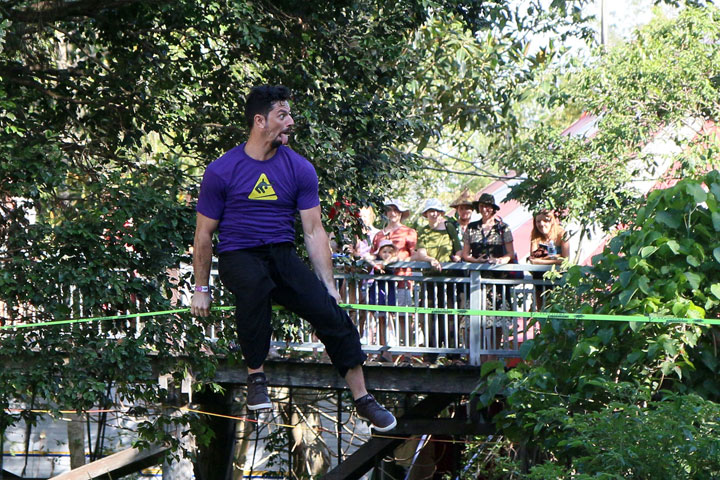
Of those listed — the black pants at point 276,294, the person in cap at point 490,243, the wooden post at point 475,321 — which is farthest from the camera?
the person in cap at point 490,243

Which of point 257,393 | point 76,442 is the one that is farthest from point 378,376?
point 76,442

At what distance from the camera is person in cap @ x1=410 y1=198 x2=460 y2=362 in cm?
927

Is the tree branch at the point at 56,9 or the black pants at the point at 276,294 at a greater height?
the tree branch at the point at 56,9

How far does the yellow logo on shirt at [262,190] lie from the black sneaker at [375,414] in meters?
1.20

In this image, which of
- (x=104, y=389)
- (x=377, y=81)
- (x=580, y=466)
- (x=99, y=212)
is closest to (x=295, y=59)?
(x=377, y=81)

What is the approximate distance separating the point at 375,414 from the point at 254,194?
1327mm

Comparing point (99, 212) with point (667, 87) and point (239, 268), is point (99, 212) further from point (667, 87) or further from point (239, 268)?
point (667, 87)

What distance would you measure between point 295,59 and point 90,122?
212cm

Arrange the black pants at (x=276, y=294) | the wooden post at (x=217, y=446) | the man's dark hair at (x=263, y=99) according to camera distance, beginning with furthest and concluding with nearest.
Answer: the wooden post at (x=217, y=446) → the black pants at (x=276, y=294) → the man's dark hair at (x=263, y=99)

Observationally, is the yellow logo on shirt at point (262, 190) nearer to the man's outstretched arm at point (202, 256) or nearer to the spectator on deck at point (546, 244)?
the man's outstretched arm at point (202, 256)

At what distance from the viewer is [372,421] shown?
5.61 meters

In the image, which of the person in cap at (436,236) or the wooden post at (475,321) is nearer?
the wooden post at (475,321)

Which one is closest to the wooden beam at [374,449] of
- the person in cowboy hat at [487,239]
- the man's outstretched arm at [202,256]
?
the person in cowboy hat at [487,239]

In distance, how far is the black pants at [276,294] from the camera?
5410 millimetres
